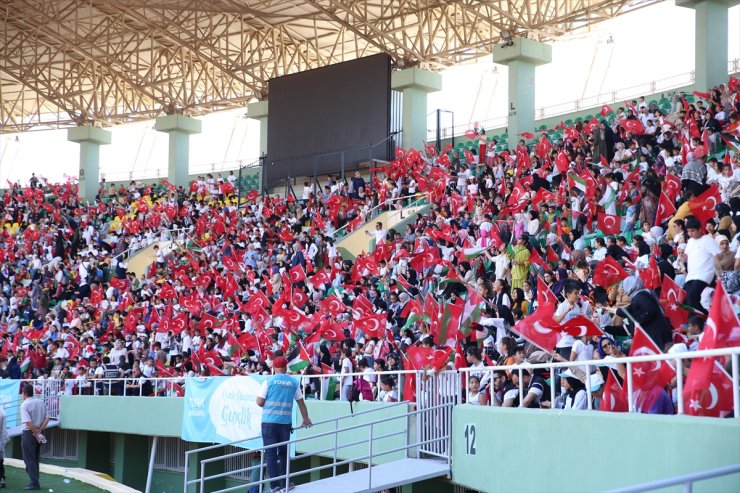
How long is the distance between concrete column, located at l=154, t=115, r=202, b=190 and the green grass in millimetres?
22543

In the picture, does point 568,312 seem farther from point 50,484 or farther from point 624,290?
point 50,484

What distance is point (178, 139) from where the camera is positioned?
41.4 meters

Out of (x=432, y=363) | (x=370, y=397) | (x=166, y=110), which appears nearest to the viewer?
(x=432, y=363)

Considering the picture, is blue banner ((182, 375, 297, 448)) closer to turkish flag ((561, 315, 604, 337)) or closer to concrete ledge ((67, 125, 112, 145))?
turkish flag ((561, 315, 604, 337))

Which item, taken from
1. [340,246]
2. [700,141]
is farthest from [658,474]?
[340,246]

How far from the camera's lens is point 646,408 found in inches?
305

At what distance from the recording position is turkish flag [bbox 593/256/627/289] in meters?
12.2

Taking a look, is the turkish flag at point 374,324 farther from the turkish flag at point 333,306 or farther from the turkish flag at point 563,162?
the turkish flag at point 563,162

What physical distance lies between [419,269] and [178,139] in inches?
953

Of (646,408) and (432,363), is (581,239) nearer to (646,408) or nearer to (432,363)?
(432,363)

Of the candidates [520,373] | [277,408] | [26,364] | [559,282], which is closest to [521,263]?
[559,282]

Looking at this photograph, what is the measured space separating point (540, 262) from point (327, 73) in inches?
800

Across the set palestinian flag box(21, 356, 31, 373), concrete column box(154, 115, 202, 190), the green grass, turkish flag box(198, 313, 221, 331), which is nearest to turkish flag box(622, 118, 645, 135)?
turkish flag box(198, 313, 221, 331)

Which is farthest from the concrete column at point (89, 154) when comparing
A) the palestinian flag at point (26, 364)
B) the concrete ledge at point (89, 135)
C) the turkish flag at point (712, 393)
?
the turkish flag at point (712, 393)
